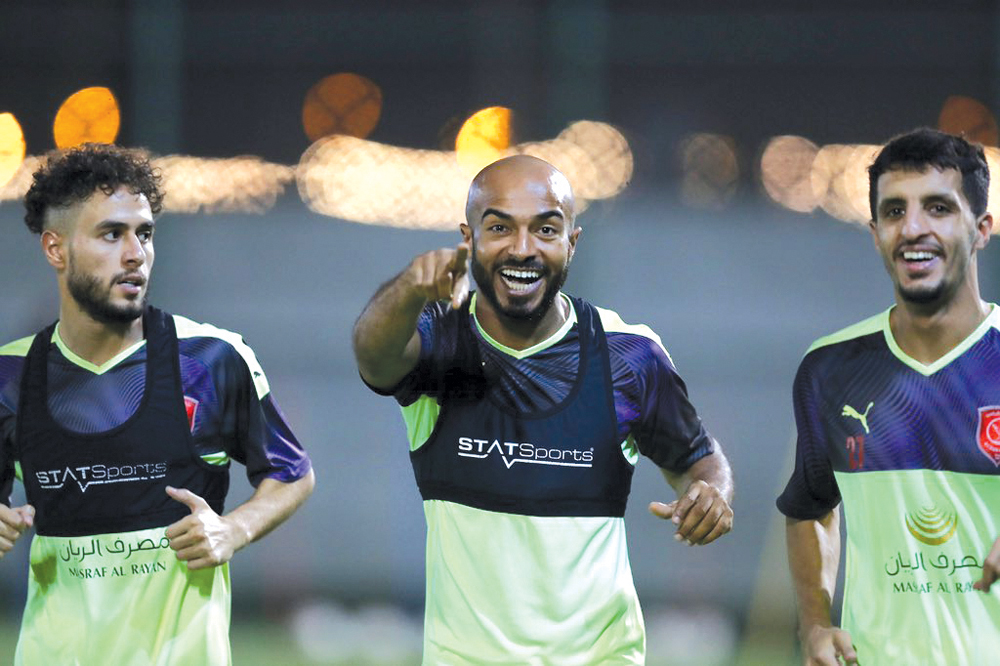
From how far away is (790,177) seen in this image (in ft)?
27.9

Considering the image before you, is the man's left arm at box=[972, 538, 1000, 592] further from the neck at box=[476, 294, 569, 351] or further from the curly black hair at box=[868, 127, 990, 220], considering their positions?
the neck at box=[476, 294, 569, 351]

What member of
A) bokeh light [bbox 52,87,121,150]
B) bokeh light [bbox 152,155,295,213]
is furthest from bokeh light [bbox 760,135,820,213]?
bokeh light [bbox 52,87,121,150]

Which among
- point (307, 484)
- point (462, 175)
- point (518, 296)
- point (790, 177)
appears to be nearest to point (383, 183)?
point (462, 175)

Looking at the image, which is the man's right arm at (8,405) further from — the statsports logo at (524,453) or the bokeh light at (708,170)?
the bokeh light at (708,170)

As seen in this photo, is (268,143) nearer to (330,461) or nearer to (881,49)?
(330,461)

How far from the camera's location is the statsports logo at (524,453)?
3791 mm

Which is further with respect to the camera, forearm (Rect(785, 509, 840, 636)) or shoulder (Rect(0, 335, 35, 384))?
shoulder (Rect(0, 335, 35, 384))

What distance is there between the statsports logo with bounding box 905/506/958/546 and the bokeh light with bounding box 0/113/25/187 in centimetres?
646

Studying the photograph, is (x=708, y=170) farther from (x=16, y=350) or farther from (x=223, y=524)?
(x=223, y=524)

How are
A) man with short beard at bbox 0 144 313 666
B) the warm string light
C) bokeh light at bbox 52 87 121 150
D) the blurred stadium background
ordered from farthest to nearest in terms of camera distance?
1. the warm string light
2. bokeh light at bbox 52 87 121 150
3. the blurred stadium background
4. man with short beard at bbox 0 144 313 666

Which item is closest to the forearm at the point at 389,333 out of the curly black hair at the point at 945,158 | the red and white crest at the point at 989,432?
the curly black hair at the point at 945,158

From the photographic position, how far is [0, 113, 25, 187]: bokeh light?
8.52 meters

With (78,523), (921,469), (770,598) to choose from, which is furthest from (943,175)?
(770,598)

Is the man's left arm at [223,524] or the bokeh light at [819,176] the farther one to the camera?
the bokeh light at [819,176]
